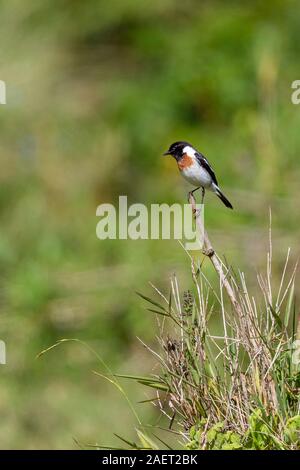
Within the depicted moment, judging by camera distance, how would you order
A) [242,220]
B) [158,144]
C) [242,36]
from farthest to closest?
[242,36]
[158,144]
[242,220]

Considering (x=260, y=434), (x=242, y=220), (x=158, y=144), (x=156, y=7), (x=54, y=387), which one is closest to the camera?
(x=260, y=434)

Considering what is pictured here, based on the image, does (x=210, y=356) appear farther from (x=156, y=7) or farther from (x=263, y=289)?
(x=156, y=7)

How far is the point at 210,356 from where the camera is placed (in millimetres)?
3725

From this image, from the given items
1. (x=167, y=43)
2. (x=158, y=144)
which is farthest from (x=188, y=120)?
(x=167, y=43)

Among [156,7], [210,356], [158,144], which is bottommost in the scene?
[210,356]

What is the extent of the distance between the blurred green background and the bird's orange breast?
290cm

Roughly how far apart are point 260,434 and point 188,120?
23.4ft

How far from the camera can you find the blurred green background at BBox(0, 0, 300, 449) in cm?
830

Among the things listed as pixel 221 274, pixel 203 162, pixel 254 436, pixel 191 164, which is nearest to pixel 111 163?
pixel 203 162

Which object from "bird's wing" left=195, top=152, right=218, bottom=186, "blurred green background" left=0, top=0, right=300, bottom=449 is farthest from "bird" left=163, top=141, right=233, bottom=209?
"blurred green background" left=0, top=0, right=300, bottom=449

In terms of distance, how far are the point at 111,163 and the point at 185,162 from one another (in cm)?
577

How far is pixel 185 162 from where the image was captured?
471cm

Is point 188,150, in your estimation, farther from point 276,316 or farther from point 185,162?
point 276,316

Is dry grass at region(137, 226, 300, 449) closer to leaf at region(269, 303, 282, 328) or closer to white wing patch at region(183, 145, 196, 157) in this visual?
leaf at region(269, 303, 282, 328)
